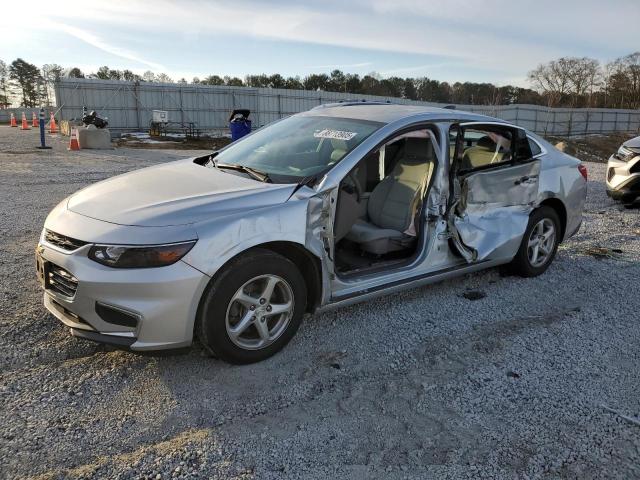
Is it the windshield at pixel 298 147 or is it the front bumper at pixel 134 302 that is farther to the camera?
the windshield at pixel 298 147

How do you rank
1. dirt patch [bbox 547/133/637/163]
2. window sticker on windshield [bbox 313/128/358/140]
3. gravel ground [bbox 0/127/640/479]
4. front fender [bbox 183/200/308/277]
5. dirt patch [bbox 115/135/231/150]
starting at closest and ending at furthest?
gravel ground [bbox 0/127/640/479] < front fender [bbox 183/200/308/277] < window sticker on windshield [bbox 313/128/358/140] < dirt patch [bbox 115/135/231/150] < dirt patch [bbox 547/133/637/163]

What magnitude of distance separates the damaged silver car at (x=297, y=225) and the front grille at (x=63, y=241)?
1cm

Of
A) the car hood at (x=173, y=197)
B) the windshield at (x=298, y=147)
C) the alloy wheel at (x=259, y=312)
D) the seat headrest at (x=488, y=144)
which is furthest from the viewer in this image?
the seat headrest at (x=488, y=144)

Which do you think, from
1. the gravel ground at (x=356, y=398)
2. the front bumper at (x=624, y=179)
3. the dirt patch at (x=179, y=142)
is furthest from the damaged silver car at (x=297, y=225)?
the dirt patch at (x=179, y=142)

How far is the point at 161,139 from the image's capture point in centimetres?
2527

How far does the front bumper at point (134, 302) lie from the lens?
2.79m

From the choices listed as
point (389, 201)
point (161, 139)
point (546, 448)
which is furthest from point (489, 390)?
point (161, 139)

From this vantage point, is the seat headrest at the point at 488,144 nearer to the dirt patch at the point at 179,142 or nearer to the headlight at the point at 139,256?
the headlight at the point at 139,256

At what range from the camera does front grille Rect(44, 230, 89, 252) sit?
295 cm

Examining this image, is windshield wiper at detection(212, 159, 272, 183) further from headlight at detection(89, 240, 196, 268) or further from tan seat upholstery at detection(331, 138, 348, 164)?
headlight at detection(89, 240, 196, 268)

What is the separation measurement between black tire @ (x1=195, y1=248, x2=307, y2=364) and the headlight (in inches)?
11.9

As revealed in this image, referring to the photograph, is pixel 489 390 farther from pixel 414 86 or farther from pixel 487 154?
pixel 414 86

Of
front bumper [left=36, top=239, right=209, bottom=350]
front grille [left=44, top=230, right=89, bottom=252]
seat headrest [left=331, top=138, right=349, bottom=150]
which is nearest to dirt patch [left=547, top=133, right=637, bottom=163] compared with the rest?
seat headrest [left=331, top=138, right=349, bottom=150]

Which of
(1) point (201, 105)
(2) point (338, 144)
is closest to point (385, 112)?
(2) point (338, 144)
